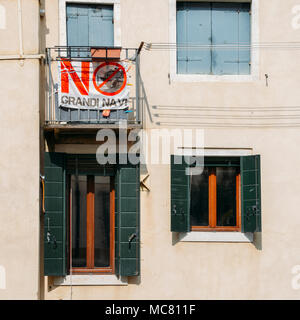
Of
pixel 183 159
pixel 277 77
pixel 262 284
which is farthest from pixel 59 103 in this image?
pixel 262 284

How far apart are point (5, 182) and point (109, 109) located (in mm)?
2342

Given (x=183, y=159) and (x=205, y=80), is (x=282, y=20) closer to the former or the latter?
(x=205, y=80)

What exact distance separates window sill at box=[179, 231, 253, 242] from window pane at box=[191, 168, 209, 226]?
0.27 meters

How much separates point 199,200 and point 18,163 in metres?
3.59

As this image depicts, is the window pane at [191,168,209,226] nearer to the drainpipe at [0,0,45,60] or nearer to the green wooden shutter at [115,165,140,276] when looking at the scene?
the green wooden shutter at [115,165,140,276]

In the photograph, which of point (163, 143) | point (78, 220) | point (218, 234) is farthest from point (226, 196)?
point (78, 220)

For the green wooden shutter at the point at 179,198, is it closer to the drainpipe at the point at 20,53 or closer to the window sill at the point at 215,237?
the window sill at the point at 215,237

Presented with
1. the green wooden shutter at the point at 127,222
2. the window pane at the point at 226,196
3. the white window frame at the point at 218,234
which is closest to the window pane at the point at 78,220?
the green wooden shutter at the point at 127,222

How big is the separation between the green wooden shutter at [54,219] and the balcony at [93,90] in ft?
2.52

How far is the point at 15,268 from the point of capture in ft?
31.6

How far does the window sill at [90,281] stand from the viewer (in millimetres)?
10242

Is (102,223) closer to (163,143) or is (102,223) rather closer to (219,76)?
(163,143)

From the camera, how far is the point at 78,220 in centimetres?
1055

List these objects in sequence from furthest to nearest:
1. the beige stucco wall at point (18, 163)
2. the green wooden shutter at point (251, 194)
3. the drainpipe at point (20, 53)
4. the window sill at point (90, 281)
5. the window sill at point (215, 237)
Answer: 1. the window sill at point (215, 237)
2. the window sill at point (90, 281)
3. the green wooden shutter at point (251, 194)
4. the drainpipe at point (20, 53)
5. the beige stucco wall at point (18, 163)
